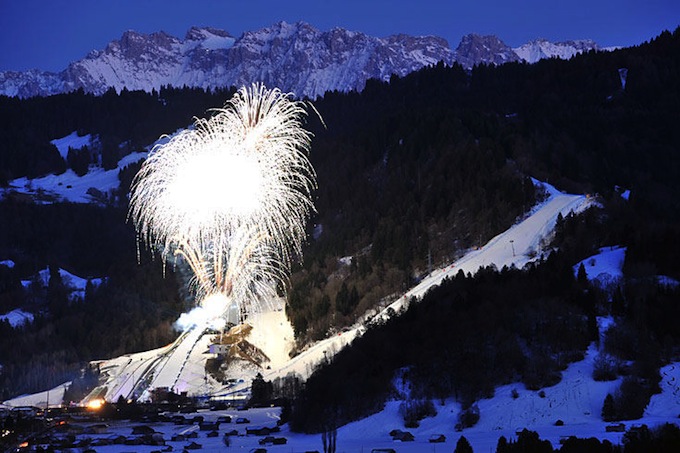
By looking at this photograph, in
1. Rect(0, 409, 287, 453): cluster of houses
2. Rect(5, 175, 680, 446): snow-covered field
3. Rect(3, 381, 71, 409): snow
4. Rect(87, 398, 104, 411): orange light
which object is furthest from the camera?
Rect(3, 381, 71, 409): snow

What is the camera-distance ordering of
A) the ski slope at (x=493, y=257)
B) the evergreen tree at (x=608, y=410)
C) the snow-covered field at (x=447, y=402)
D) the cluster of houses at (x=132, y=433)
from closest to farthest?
the snow-covered field at (x=447, y=402) < the evergreen tree at (x=608, y=410) < the cluster of houses at (x=132, y=433) < the ski slope at (x=493, y=257)

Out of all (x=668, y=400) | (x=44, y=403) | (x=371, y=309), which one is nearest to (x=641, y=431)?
(x=668, y=400)

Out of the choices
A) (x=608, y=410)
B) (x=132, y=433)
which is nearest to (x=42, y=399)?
(x=132, y=433)

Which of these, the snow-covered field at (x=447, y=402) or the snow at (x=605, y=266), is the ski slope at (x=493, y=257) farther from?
the snow at (x=605, y=266)

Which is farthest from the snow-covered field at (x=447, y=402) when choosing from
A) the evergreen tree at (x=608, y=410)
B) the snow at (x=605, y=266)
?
the evergreen tree at (x=608, y=410)

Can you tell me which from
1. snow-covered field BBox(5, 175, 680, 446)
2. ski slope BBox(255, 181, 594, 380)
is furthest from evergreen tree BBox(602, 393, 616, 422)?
ski slope BBox(255, 181, 594, 380)

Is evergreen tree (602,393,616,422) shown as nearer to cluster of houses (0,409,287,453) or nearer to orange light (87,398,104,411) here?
cluster of houses (0,409,287,453)

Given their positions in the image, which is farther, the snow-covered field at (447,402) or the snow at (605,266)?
the snow at (605,266)

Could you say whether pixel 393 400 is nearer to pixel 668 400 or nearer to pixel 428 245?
pixel 668 400

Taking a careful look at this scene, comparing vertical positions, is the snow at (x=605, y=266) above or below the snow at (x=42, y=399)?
above
